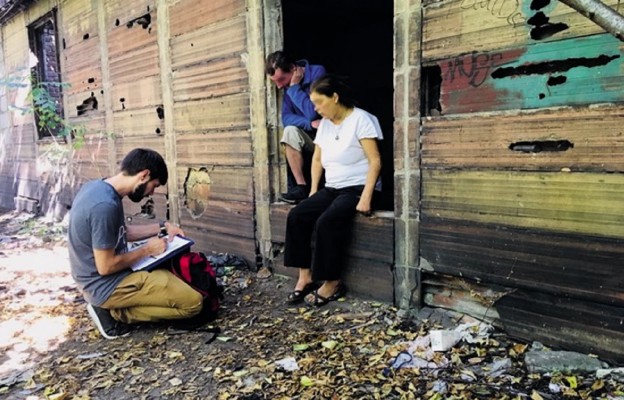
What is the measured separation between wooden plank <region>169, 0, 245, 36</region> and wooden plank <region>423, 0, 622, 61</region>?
2274mm

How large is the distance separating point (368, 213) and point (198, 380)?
71.9 inches

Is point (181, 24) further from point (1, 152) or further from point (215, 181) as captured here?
point (1, 152)

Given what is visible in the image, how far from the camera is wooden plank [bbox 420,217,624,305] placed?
2814 millimetres

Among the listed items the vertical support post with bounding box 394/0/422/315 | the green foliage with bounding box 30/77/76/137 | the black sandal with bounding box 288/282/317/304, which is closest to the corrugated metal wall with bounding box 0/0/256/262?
the green foliage with bounding box 30/77/76/137

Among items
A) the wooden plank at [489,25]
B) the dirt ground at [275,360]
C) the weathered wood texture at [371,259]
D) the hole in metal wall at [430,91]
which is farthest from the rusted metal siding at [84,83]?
the wooden plank at [489,25]

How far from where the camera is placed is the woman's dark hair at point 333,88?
3.94 meters

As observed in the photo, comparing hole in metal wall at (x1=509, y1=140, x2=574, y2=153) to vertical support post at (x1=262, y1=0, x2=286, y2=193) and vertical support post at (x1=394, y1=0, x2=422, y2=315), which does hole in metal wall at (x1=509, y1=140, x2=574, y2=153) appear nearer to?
vertical support post at (x1=394, y1=0, x2=422, y2=315)

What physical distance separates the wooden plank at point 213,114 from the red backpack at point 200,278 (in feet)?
5.63

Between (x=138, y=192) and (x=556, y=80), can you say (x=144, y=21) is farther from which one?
(x=556, y=80)

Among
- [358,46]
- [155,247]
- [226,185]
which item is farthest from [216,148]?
[358,46]

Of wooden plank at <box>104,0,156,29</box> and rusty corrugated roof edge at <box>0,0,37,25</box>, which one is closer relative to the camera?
wooden plank at <box>104,0,156,29</box>

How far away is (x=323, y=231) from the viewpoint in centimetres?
397

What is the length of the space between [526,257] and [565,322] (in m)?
0.46

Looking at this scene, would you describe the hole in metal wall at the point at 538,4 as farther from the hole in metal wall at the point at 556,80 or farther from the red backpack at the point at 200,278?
the red backpack at the point at 200,278
